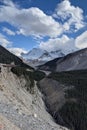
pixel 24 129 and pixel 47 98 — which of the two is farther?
pixel 47 98

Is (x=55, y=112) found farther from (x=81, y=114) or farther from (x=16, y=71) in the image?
(x=16, y=71)

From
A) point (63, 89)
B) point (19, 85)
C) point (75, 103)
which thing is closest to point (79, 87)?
point (63, 89)

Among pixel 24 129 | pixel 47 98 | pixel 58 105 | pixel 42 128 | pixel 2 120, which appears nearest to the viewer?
pixel 2 120

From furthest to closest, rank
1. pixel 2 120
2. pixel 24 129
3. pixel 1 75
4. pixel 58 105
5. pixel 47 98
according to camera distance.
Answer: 1. pixel 47 98
2. pixel 58 105
3. pixel 1 75
4. pixel 24 129
5. pixel 2 120

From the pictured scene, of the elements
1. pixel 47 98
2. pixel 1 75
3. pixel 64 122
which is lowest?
pixel 64 122

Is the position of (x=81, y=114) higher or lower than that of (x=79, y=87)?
lower

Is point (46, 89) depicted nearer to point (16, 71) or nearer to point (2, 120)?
point (16, 71)

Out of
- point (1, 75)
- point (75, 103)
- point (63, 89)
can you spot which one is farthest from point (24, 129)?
point (63, 89)

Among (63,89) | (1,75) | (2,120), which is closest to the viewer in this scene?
(2,120)

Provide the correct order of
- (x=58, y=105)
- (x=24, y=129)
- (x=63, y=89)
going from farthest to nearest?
(x=63, y=89) → (x=58, y=105) → (x=24, y=129)

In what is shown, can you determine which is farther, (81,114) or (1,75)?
(81,114)
